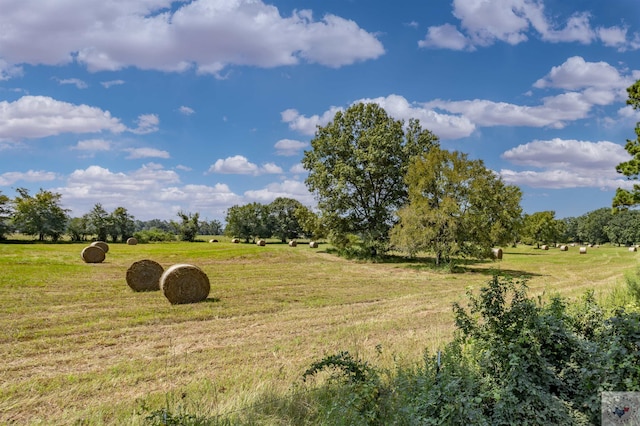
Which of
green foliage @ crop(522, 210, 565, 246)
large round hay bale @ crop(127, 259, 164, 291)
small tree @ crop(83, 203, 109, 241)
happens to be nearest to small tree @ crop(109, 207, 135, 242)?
small tree @ crop(83, 203, 109, 241)

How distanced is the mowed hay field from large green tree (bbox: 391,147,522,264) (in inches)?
340

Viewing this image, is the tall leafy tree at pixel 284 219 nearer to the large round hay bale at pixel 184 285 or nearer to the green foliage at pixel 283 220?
the green foliage at pixel 283 220

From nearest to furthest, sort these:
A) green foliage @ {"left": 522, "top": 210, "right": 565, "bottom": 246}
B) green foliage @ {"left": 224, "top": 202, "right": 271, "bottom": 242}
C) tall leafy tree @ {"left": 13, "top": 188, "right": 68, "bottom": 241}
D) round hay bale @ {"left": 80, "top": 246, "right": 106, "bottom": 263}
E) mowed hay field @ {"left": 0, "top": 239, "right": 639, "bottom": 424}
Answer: mowed hay field @ {"left": 0, "top": 239, "right": 639, "bottom": 424}, round hay bale @ {"left": 80, "top": 246, "right": 106, "bottom": 263}, tall leafy tree @ {"left": 13, "top": 188, "right": 68, "bottom": 241}, green foliage @ {"left": 522, "top": 210, "right": 565, "bottom": 246}, green foliage @ {"left": 224, "top": 202, "right": 271, "bottom": 242}

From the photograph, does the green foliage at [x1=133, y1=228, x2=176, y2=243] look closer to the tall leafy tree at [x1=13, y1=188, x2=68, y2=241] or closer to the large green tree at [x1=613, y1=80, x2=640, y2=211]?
the tall leafy tree at [x1=13, y1=188, x2=68, y2=241]

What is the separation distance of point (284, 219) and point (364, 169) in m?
52.9

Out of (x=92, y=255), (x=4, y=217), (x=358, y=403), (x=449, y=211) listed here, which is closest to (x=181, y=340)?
(x=358, y=403)

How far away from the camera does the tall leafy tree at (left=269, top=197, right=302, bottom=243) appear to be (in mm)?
90125

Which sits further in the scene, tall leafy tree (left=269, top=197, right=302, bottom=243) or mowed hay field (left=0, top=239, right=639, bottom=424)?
tall leafy tree (left=269, top=197, right=302, bottom=243)

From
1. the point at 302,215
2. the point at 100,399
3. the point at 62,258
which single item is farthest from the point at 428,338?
the point at 302,215

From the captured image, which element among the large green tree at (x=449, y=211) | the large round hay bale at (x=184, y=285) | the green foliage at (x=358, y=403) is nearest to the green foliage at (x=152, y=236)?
the large green tree at (x=449, y=211)

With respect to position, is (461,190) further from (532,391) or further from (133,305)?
(532,391)

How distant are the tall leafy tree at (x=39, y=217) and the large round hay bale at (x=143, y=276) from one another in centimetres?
6247

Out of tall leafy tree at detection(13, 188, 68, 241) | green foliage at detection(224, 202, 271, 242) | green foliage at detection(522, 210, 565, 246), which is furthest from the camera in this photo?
green foliage at detection(224, 202, 271, 242)

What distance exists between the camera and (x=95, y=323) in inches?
505
